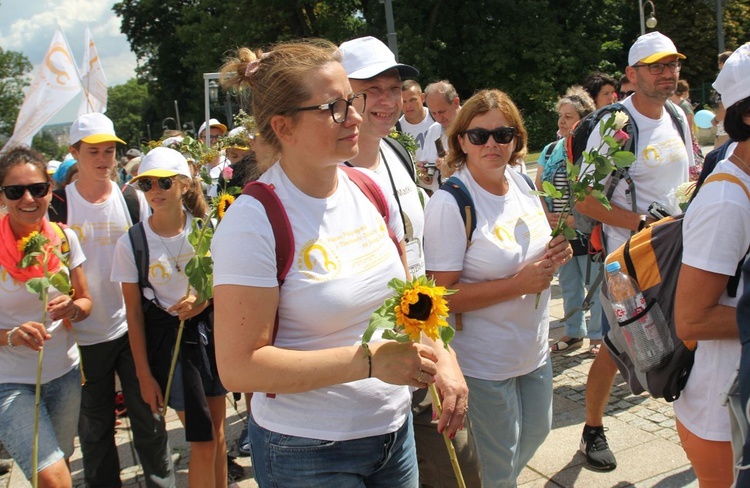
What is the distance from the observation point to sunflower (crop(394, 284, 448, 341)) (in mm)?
1885

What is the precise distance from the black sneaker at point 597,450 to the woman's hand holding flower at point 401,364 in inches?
95.5

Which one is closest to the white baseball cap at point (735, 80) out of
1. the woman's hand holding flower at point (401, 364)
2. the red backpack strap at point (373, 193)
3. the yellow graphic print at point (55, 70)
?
the red backpack strap at point (373, 193)

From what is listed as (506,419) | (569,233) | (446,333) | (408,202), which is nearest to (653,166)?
(569,233)

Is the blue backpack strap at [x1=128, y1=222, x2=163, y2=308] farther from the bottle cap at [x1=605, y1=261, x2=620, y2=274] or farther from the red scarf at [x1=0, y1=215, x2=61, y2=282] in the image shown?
the bottle cap at [x1=605, y1=261, x2=620, y2=274]

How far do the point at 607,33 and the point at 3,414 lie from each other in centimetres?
3748

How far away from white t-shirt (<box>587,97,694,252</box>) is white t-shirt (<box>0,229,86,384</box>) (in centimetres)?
327

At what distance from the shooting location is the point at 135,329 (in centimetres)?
387

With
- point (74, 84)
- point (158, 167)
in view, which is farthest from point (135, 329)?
point (74, 84)

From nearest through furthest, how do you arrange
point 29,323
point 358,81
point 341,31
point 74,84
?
1. point 358,81
2. point 29,323
3. point 74,84
4. point 341,31

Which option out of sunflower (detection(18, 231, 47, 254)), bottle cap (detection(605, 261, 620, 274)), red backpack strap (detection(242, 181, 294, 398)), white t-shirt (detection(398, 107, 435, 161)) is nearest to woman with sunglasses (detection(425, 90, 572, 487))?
→ bottle cap (detection(605, 261, 620, 274))

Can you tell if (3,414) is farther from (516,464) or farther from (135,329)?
(516,464)

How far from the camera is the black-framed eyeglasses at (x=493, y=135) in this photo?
322 centimetres

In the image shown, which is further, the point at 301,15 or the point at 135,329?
the point at 301,15

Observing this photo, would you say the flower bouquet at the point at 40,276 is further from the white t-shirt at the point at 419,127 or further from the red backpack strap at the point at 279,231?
the white t-shirt at the point at 419,127
